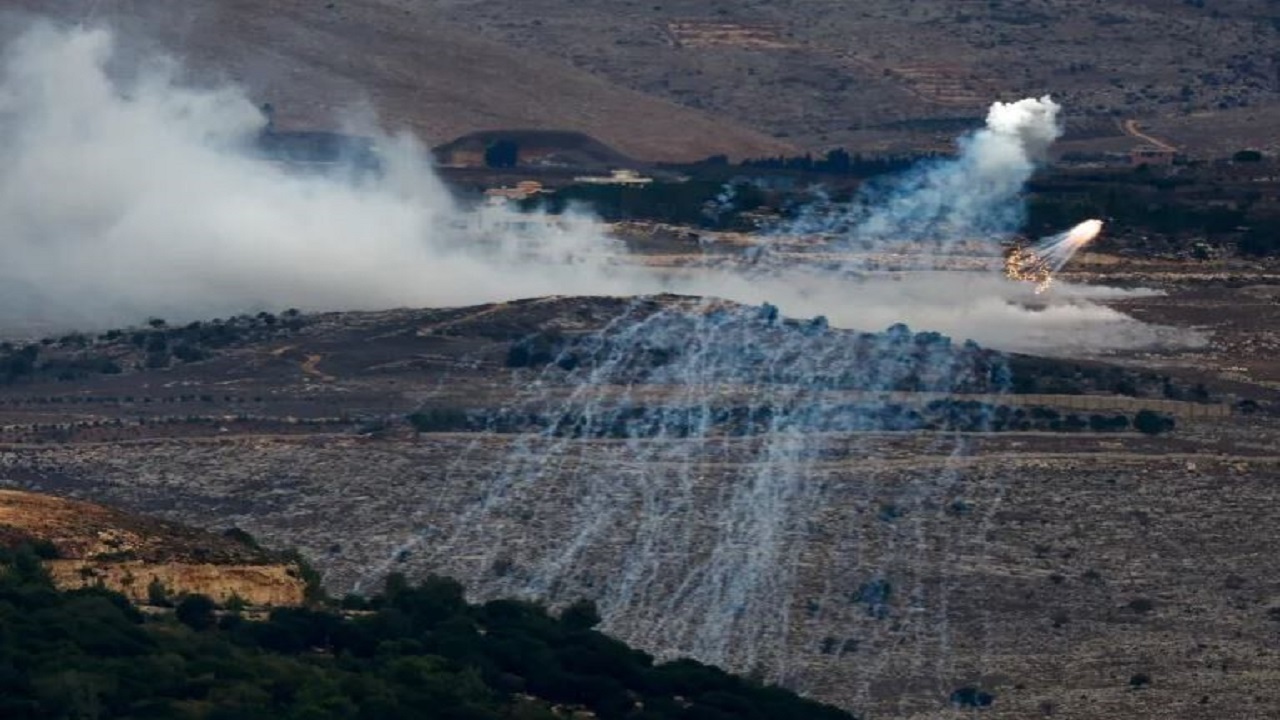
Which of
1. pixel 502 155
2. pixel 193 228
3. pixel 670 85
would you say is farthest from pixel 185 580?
pixel 670 85

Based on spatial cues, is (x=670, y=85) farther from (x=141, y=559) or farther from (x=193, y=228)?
(x=141, y=559)

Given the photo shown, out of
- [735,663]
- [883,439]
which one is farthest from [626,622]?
[883,439]

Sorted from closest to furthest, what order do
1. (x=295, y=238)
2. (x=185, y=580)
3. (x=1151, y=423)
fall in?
(x=185, y=580), (x=1151, y=423), (x=295, y=238)

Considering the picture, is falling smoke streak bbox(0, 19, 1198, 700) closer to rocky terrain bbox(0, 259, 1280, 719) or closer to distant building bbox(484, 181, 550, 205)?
rocky terrain bbox(0, 259, 1280, 719)

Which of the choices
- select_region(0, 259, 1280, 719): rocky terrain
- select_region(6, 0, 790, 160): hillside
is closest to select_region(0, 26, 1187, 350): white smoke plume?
select_region(0, 259, 1280, 719): rocky terrain

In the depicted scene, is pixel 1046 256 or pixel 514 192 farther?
pixel 514 192

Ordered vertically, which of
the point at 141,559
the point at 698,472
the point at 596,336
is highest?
the point at 596,336

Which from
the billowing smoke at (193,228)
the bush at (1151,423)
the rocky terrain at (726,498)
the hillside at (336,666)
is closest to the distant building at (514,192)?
the billowing smoke at (193,228)

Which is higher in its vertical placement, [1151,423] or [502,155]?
[502,155]

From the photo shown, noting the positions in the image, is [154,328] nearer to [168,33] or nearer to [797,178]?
[797,178]
